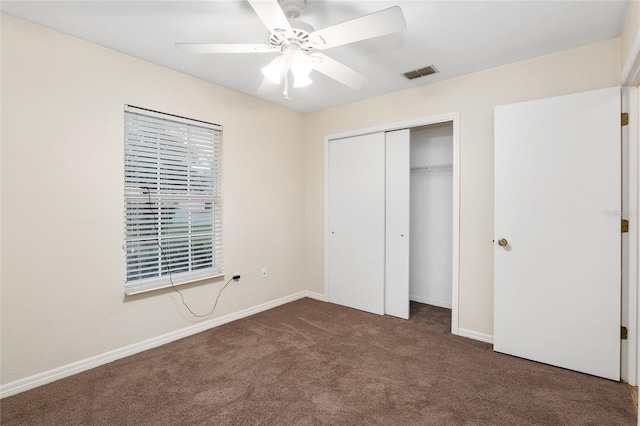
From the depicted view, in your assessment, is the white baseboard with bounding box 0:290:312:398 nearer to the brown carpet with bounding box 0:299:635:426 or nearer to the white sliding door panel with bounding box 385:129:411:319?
the brown carpet with bounding box 0:299:635:426

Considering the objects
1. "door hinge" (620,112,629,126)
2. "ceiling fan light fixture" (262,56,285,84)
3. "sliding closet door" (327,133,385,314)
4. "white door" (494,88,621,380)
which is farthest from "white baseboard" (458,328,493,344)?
"ceiling fan light fixture" (262,56,285,84)

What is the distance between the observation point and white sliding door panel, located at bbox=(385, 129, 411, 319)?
3.43 meters

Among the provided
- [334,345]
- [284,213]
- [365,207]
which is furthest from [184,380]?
[365,207]

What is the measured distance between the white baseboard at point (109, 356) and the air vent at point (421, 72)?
Result: 2.95 meters

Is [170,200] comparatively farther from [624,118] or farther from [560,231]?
[624,118]

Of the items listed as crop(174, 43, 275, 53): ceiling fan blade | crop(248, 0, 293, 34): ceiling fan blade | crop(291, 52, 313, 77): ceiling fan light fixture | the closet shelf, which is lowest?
the closet shelf

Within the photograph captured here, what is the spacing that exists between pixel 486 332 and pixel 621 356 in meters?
0.90

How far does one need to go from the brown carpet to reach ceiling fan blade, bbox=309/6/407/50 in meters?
2.12

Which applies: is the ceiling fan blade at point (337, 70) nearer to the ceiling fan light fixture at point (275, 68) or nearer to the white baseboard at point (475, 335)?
the ceiling fan light fixture at point (275, 68)

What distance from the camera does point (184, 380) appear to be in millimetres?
2203

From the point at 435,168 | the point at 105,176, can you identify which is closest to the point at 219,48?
the point at 105,176

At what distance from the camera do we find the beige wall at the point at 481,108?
2.41 m

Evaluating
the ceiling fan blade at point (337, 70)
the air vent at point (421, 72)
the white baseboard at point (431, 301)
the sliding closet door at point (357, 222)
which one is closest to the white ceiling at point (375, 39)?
the air vent at point (421, 72)

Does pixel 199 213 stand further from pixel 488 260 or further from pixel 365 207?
pixel 488 260
